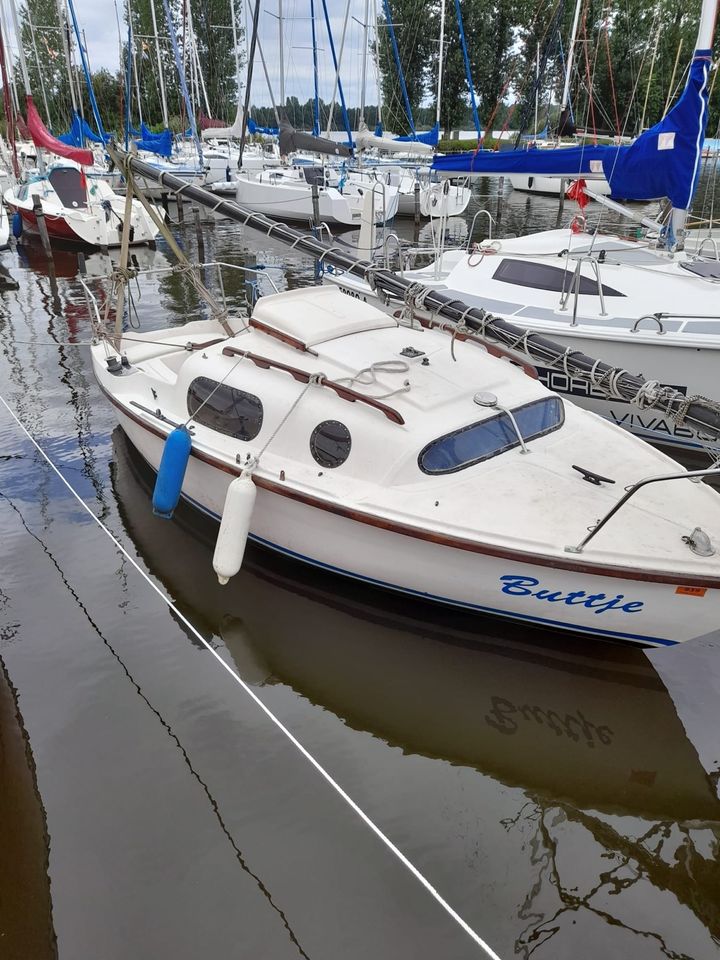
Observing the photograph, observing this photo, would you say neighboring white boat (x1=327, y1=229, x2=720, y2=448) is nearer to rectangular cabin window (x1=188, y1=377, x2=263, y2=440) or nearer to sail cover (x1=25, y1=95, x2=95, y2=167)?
rectangular cabin window (x1=188, y1=377, x2=263, y2=440)

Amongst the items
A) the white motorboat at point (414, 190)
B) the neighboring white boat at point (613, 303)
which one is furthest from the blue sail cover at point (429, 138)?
the neighboring white boat at point (613, 303)

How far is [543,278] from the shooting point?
34.2 feet

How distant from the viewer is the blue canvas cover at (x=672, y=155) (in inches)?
347

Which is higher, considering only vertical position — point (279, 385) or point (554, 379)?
point (279, 385)

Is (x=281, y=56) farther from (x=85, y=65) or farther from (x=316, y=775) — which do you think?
(x=316, y=775)

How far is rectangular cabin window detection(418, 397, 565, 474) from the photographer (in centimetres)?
582

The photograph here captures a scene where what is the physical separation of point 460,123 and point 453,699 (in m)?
56.9

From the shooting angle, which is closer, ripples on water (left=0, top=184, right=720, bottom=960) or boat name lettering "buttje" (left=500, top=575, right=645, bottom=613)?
ripples on water (left=0, top=184, right=720, bottom=960)

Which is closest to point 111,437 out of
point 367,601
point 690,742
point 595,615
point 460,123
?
point 367,601

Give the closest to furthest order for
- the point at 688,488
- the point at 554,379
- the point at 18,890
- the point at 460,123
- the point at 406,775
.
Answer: the point at 18,890, the point at 406,775, the point at 688,488, the point at 554,379, the point at 460,123

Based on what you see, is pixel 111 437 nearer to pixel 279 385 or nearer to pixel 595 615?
pixel 279 385

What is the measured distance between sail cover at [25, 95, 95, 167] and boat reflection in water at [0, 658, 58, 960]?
23.2 m

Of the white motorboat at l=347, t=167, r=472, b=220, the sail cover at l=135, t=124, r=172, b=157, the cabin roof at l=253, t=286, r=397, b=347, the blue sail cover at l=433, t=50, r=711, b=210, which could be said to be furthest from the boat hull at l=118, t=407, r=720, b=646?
the sail cover at l=135, t=124, r=172, b=157

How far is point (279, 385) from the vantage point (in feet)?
21.4
